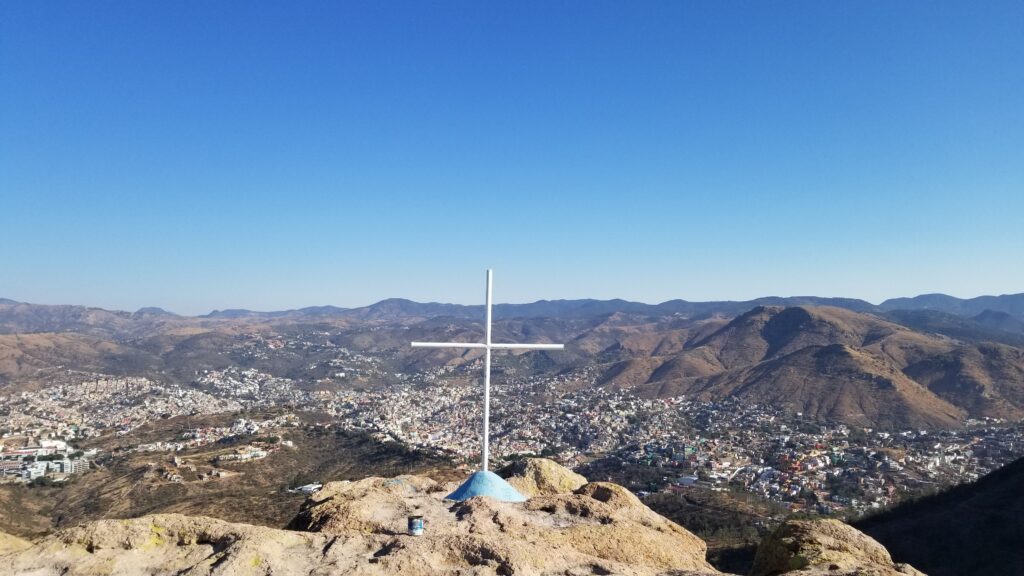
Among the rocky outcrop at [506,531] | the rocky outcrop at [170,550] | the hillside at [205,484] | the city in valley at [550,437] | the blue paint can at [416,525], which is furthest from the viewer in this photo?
the city in valley at [550,437]

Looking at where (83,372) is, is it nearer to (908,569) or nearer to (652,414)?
(652,414)

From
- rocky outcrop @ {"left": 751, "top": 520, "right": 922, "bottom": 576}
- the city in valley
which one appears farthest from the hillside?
rocky outcrop @ {"left": 751, "top": 520, "right": 922, "bottom": 576}

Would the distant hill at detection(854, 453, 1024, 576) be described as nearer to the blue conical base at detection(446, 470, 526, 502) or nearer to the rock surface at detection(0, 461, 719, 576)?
the blue conical base at detection(446, 470, 526, 502)

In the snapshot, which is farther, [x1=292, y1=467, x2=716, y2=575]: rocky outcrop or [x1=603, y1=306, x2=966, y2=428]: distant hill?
[x1=603, y1=306, x2=966, y2=428]: distant hill

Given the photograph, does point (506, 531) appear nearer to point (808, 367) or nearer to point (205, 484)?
point (205, 484)

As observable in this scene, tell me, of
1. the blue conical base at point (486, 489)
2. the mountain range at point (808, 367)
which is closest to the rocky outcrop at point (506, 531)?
the blue conical base at point (486, 489)

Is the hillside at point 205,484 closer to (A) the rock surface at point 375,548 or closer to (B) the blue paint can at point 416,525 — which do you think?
(A) the rock surface at point 375,548

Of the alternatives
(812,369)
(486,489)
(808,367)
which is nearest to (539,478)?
(486,489)
